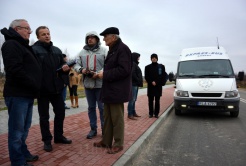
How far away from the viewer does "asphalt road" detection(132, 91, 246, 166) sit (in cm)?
416

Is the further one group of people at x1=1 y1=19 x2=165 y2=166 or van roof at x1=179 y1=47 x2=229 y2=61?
van roof at x1=179 y1=47 x2=229 y2=61

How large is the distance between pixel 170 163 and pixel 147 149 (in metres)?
0.83

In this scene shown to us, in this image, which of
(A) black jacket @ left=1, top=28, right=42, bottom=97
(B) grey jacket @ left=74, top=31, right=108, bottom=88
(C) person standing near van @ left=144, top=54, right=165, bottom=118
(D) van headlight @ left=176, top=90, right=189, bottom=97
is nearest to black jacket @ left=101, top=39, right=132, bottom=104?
(B) grey jacket @ left=74, top=31, right=108, bottom=88

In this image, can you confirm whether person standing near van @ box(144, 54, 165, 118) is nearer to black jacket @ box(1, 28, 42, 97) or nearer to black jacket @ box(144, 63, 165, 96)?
black jacket @ box(144, 63, 165, 96)

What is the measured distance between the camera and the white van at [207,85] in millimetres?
7879

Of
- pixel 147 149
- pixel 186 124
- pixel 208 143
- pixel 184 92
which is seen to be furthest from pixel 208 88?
pixel 147 149

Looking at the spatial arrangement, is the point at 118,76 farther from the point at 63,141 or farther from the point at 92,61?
the point at 63,141

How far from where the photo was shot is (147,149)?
4.84m

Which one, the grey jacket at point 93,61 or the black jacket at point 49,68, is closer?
the black jacket at point 49,68

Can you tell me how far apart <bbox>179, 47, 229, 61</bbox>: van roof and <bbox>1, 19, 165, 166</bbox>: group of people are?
557cm

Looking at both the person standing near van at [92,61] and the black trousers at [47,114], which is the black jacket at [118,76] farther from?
the black trousers at [47,114]

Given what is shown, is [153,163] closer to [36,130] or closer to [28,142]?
[28,142]

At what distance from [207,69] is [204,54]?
0.87 metres

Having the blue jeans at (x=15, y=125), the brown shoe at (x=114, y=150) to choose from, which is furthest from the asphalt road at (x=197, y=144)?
the blue jeans at (x=15, y=125)
